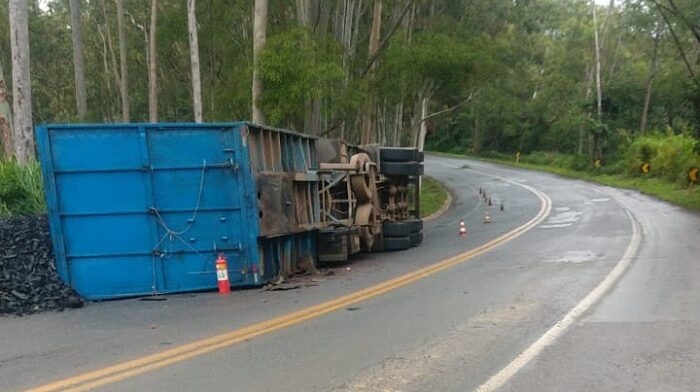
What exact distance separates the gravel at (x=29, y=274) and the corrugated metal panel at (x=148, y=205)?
0.32 m

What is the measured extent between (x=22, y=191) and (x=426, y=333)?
415 inches

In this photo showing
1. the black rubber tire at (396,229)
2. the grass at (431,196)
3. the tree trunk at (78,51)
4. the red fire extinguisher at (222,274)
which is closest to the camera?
the red fire extinguisher at (222,274)

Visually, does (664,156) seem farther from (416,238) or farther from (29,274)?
(29,274)

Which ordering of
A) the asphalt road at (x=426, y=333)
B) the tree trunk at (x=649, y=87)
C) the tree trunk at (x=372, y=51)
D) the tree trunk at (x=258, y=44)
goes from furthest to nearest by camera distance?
the tree trunk at (x=649, y=87) → the tree trunk at (x=372, y=51) → the tree trunk at (x=258, y=44) → the asphalt road at (x=426, y=333)

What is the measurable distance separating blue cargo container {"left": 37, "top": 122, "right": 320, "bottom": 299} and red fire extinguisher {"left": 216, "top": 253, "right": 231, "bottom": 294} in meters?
0.17

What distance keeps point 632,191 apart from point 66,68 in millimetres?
42743

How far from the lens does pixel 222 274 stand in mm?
10414

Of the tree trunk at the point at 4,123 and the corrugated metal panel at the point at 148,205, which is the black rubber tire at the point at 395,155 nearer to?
the corrugated metal panel at the point at 148,205

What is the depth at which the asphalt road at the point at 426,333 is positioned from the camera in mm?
5781

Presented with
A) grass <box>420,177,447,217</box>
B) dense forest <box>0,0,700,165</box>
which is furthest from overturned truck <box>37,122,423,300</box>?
grass <box>420,177,447,217</box>

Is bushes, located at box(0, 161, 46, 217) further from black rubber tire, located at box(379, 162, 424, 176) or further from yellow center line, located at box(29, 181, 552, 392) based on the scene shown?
yellow center line, located at box(29, 181, 552, 392)

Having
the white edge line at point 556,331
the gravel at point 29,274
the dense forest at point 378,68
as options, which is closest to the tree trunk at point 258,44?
the dense forest at point 378,68

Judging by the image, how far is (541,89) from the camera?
6550 centimetres

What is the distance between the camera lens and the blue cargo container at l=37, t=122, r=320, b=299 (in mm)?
10258
